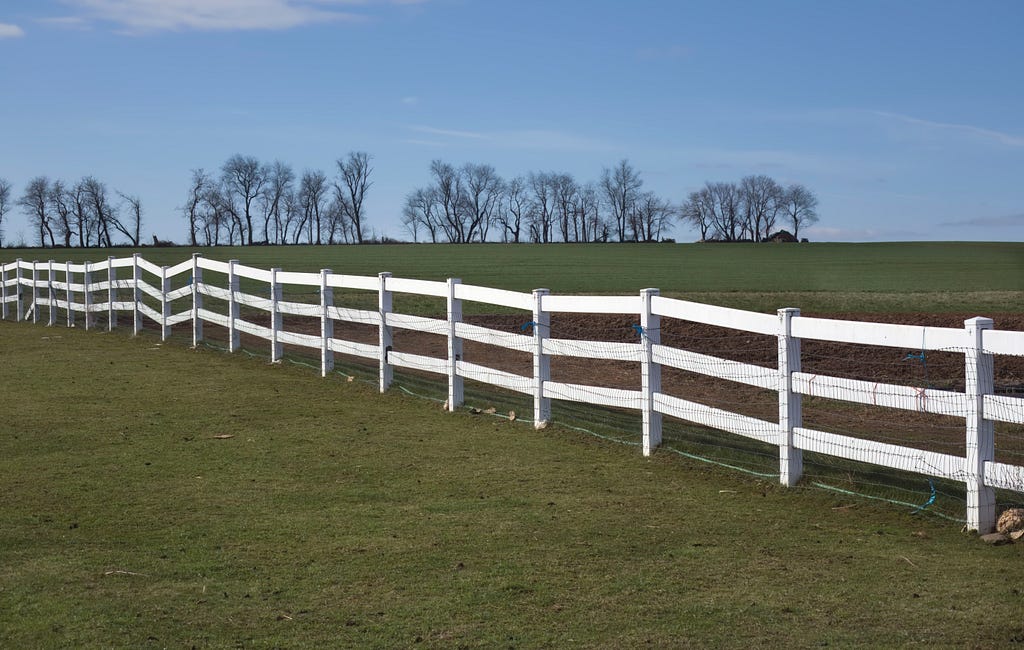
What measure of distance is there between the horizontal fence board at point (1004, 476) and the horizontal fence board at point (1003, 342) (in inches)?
28.2

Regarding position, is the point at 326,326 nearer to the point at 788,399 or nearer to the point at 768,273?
the point at 788,399

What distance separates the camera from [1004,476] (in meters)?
7.05

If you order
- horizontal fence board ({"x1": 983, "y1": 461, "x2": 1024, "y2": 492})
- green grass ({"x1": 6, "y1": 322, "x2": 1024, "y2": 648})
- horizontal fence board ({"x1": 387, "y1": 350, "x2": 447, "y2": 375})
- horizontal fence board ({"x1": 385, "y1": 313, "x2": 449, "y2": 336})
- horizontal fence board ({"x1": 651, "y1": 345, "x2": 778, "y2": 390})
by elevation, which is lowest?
green grass ({"x1": 6, "y1": 322, "x2": 1024, "y2": 648})

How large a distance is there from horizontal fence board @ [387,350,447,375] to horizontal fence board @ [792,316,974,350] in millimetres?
5321

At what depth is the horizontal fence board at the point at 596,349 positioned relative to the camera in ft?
33.6

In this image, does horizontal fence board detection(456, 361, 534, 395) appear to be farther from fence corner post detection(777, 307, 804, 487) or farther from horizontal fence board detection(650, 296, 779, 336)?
fence corner post detection(777, 307, 804, 487)

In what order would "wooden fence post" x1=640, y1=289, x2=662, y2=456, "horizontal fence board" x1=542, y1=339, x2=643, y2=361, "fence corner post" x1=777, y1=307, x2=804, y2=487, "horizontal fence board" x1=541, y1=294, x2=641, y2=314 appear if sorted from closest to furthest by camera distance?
"fence corner post" x1=777, y1=307, x2=804, y2=487 < "wooden fence post" x1=640, y1=289, x2=662, y2=456 < "horizontal fence board" x1=542, y1=339, x2=643, y2=361 < "horizontal fence board" x1=541, y1=294, x2=641, y2=314

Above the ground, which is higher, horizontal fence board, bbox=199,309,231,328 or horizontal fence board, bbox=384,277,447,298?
horizontal fence board, bbox=384,277,447,298

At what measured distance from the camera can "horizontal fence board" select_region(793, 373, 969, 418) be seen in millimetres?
7359

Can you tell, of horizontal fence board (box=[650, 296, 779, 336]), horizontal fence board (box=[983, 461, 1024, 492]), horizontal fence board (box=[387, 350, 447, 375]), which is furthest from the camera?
horizontal fence board (box=[387, 350, 447, 375])

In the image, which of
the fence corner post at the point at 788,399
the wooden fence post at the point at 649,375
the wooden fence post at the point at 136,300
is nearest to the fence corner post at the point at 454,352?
the wooden fence post at the point at 649,375

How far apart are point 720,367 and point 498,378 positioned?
3.26 metres

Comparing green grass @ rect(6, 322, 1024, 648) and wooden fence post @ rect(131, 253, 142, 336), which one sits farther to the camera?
wooden fence post @ rect(131, 253, 142, 336)

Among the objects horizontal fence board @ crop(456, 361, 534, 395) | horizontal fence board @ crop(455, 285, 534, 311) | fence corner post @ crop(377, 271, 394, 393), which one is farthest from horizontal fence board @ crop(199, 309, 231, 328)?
horizontal fence board @ crop(456, 361, 534, 395)
